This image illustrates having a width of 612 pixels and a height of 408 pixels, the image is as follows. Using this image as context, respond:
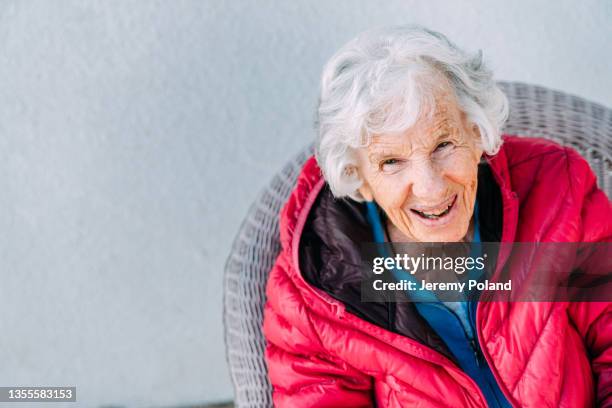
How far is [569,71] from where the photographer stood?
1.94m

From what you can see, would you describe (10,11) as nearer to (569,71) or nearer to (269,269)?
(269,269)

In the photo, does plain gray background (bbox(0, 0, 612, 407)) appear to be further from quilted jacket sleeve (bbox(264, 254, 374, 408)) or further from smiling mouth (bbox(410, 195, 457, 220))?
smiling mouth (bbox(410, 195, 457, 220))

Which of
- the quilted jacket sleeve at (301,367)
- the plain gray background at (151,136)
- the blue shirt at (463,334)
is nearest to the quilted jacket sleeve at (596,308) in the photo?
the blue shirt at (463,334)

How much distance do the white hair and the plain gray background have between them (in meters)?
0.57

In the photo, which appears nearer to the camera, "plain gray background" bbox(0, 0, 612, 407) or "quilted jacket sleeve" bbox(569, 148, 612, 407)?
"quilted jacket sleeve" bbox(569, 148, 612, 407)

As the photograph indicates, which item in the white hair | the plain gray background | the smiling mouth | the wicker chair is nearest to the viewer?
the white hair

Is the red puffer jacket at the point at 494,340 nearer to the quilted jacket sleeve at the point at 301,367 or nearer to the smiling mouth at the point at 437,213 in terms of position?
the quilted jacket sleeve at the point at 301,367

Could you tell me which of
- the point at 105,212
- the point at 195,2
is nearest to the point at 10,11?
the point at 195,2

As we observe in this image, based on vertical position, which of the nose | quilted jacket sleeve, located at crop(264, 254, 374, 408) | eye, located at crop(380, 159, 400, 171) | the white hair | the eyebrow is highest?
the white hair

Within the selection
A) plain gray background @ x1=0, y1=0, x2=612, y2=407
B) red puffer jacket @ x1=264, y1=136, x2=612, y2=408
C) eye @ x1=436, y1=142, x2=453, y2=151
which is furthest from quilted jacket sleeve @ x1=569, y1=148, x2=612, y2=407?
plain gray background @ x1=0, y1=0, x2=612, y2=407

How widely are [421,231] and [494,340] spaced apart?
0.28 meters

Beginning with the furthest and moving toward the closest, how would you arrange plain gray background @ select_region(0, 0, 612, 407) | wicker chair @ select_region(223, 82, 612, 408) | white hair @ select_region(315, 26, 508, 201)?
plain gray background @ select_region(0, 0, 612, 407)
wicker chair @ select_region(223, 82, 612, 408)
white hair @ select_region(315, 26, 508, 201)

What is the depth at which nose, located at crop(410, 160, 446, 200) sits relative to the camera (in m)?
1.24

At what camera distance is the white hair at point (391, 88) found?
1.18 metres
